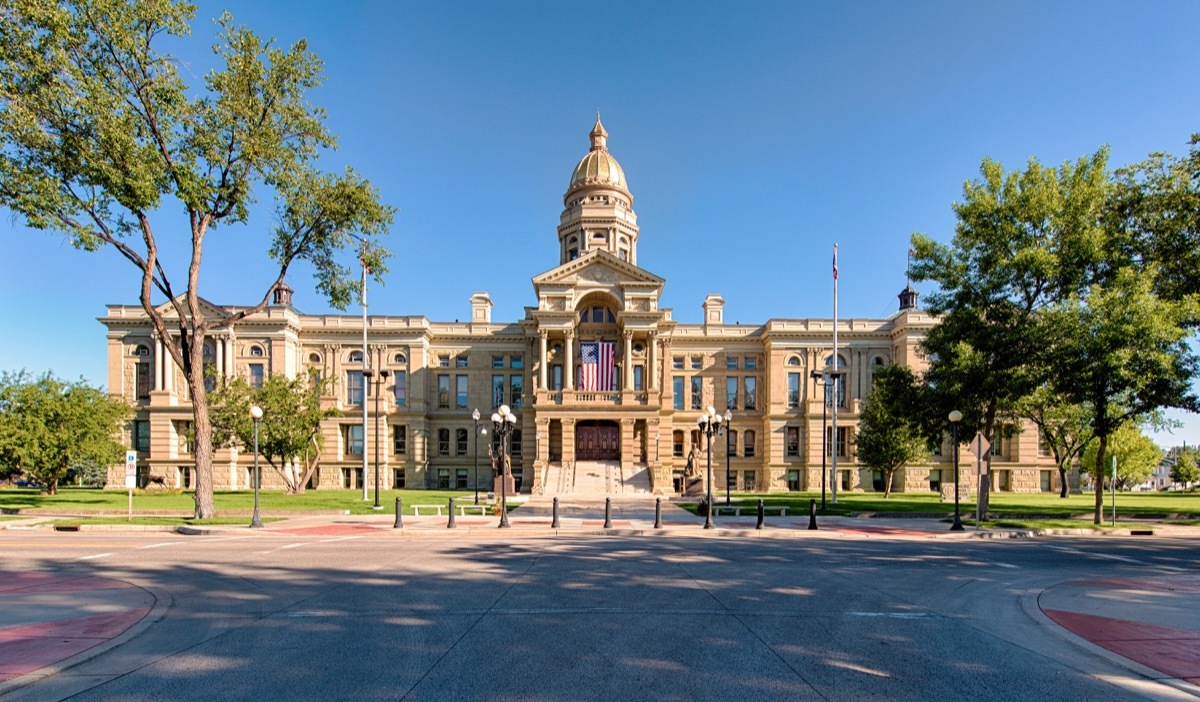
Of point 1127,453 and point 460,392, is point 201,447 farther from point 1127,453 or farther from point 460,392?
point 1127,453

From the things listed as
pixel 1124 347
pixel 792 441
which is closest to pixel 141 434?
pixel 792 441

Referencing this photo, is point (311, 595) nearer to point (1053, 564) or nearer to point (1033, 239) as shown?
point (1053, 564)

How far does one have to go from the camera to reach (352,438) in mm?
52656

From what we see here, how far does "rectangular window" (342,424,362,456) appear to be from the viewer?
52.5 meters

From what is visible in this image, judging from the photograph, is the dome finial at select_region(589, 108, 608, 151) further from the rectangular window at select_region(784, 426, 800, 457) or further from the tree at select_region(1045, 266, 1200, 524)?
the tree at select_region(1045, 266, 1200, 524)

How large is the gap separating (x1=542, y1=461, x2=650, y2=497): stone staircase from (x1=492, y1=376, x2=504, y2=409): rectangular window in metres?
11.3

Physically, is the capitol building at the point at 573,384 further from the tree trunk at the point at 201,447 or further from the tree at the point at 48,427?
the tree trunk at the point at 201,447

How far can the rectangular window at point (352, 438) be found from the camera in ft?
172

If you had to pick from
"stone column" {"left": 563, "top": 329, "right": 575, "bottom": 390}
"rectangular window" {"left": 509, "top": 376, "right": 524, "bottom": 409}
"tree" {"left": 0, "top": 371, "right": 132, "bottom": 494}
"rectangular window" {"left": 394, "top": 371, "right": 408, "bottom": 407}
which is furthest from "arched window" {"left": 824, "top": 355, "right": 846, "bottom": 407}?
"tree" {"left": 0, "top": 371, "right": 132, "bottom": 494}

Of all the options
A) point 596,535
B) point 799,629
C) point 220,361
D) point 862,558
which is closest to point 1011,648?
point 799,629

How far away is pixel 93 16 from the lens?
20.2 m

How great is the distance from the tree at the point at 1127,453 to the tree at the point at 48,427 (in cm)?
7231

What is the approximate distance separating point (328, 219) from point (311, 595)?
19.7 m

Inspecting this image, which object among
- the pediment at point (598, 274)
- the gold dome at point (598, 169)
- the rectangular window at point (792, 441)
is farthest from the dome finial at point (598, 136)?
the rectangular window at point (792, 441)
